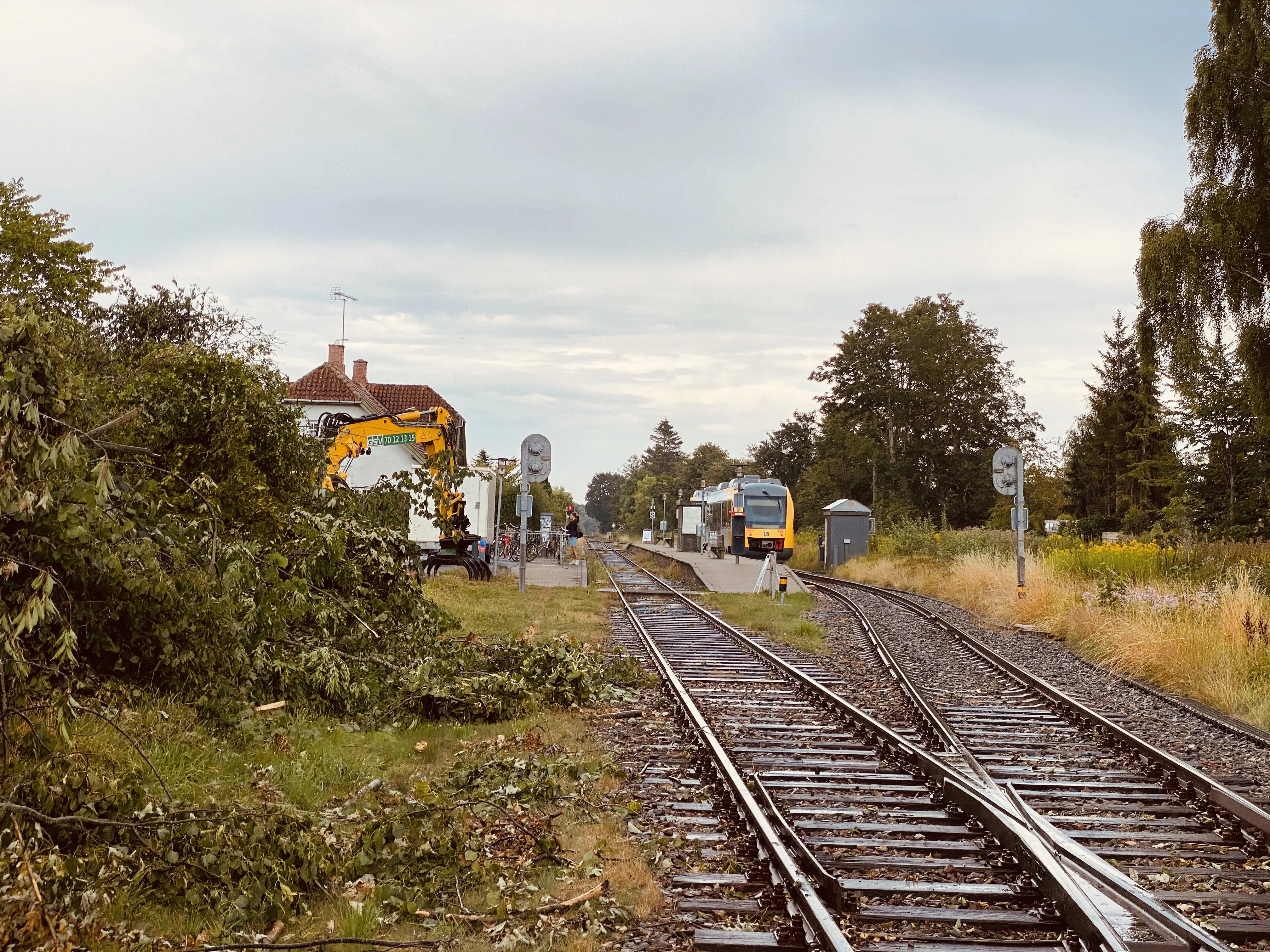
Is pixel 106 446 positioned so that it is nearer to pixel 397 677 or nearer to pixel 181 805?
pixel 181 805

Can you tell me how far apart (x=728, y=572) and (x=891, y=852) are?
27.1 m

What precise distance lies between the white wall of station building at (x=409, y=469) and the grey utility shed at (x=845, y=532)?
43.4 ft

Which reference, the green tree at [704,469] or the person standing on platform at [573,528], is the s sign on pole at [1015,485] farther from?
the green tree at [704,469]

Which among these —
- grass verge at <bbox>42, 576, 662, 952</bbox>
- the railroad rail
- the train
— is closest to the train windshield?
the train

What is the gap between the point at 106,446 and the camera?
5.41 meters

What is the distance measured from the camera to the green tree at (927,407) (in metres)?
63.7

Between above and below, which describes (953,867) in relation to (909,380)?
below

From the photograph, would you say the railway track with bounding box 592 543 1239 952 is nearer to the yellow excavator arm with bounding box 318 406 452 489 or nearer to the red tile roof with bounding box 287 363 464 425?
the yellow excavator arm with bounding box 318 406 452 489

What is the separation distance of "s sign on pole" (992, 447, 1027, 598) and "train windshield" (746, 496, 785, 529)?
21.7m

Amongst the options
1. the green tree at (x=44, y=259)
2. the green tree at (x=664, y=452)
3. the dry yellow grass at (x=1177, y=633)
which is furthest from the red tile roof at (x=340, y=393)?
the green tree at (x=664, y=452)

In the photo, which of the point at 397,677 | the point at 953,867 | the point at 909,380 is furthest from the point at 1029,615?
the point at 909,380

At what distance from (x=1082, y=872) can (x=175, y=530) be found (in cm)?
582

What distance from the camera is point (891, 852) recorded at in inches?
222

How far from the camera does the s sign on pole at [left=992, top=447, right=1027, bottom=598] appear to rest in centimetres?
2045
